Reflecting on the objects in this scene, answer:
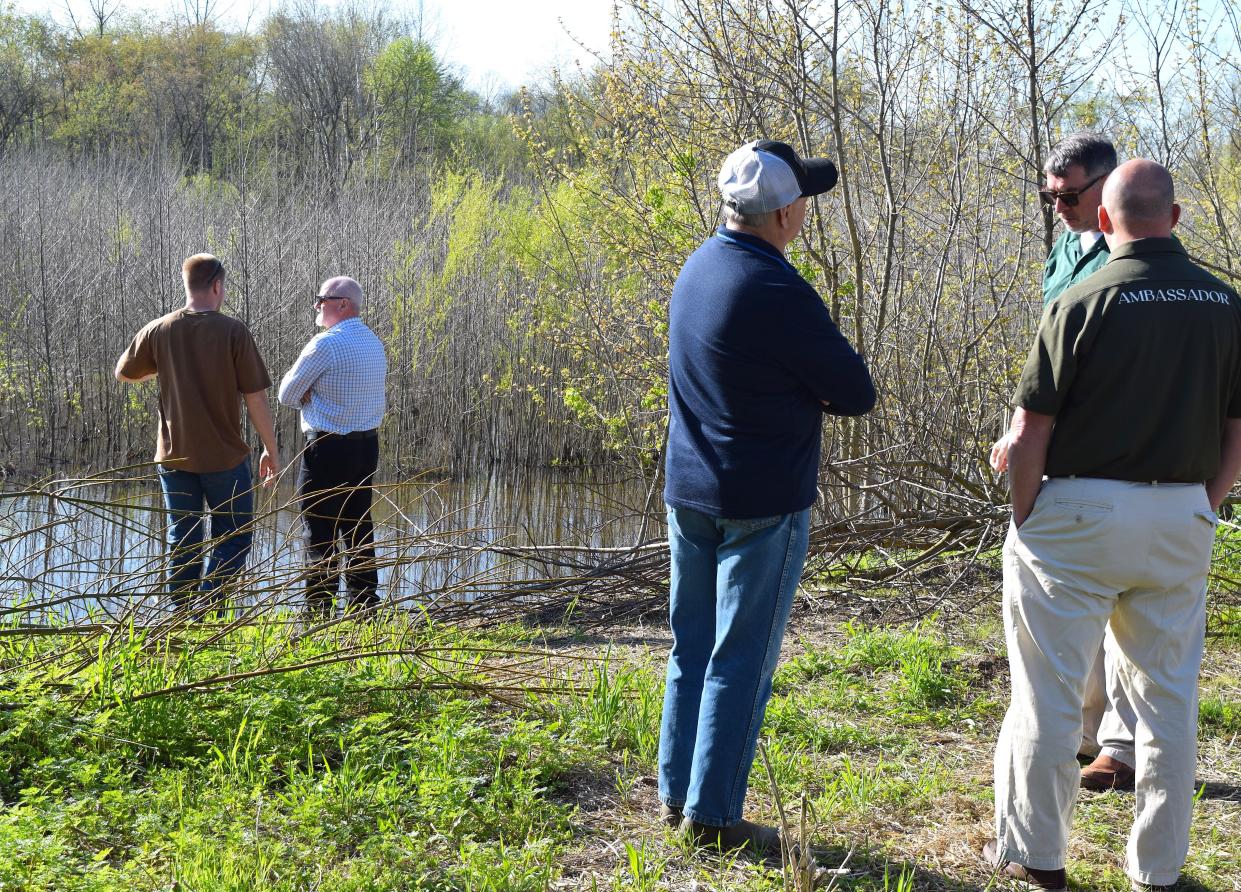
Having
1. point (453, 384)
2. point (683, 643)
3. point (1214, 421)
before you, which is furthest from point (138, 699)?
point (453, 384)

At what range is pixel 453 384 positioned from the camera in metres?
15.3

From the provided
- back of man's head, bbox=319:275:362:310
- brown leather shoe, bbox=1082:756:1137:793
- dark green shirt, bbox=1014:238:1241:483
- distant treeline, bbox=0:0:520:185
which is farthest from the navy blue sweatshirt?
distant treeline, bbox=0:0:520:185

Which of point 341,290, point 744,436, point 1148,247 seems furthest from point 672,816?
point 341,290

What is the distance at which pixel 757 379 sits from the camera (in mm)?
2646

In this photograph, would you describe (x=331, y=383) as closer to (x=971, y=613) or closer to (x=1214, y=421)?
(x=971, y=613)

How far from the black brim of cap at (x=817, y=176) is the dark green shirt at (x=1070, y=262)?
831 mm

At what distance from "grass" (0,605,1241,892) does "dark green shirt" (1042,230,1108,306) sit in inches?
59.6

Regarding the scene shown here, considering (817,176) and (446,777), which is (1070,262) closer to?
(817,176)

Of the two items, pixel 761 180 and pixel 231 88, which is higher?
pixel 231 88

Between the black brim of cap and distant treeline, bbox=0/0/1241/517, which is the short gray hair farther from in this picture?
distant treeline, bbox=0/0/1241/517

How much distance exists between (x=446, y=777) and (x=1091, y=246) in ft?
7.73

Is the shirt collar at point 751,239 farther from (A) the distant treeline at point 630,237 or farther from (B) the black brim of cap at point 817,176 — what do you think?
(A) the distant treeline at point 630,237

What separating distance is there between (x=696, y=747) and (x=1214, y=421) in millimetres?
1437

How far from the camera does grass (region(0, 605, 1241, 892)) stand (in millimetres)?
2746
